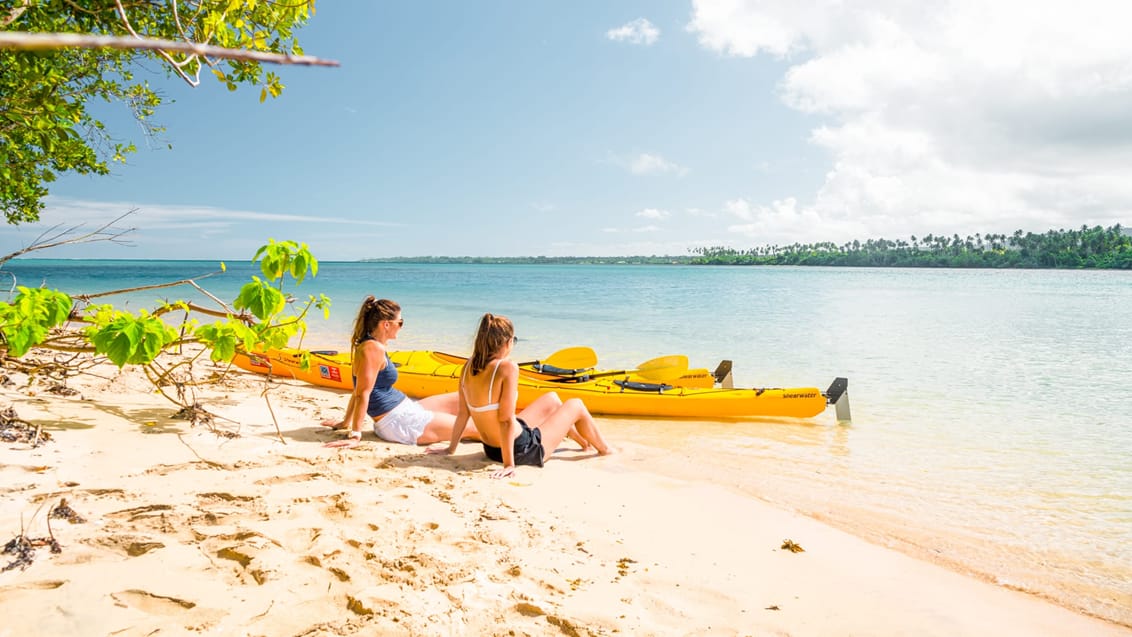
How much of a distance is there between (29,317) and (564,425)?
3110 mm

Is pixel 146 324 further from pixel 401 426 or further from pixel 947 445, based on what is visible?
pixel 947 445

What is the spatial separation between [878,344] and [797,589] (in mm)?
12769

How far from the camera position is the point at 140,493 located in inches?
113

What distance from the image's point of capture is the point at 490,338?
12.4 ft

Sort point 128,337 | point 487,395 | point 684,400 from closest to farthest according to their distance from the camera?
point 128,337
point 487,395
point 684,400

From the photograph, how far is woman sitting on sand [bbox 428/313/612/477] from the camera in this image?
12.6ft

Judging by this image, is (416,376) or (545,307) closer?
(416,376)

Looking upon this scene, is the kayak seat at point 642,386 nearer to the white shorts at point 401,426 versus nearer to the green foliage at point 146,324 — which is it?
the white shorts at point 401,426

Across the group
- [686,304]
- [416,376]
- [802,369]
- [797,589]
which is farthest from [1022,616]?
[686,304]

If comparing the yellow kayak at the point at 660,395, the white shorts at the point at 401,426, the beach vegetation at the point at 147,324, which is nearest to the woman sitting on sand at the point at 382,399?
the white shorts at the point at 401,426

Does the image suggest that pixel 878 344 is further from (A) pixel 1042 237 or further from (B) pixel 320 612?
(A) pixel 1042 237

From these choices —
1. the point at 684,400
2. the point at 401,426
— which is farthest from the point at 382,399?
the point at 684,400

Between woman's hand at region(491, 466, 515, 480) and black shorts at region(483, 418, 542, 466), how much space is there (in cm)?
18

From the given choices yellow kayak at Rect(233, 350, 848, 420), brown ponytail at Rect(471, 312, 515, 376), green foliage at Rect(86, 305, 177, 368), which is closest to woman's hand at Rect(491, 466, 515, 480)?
brown ponytail at Rect(471, 312, 515, 376)
